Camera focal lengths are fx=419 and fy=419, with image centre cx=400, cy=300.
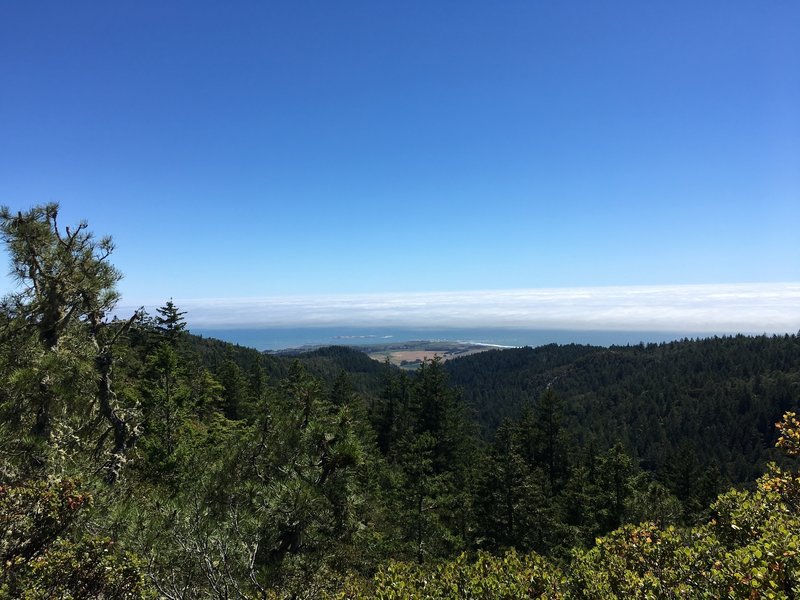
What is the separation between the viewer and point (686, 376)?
197750 mm

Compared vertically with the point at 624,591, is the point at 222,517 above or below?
below

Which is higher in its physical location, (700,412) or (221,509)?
(221,509)

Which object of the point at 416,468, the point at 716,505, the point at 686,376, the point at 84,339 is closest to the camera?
the point at 716,505

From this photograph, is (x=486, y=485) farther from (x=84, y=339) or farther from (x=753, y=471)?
(x=753, y=471)

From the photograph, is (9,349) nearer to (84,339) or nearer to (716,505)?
(84,339)

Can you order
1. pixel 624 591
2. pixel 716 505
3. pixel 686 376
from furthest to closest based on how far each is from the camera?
1. pixel 686 376
2. pixel 716 505
3. pixel 624 591

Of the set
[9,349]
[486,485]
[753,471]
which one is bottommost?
[753,471]

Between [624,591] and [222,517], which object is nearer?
[624,591]

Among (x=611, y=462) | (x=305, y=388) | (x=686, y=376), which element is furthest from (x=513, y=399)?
(x=305, y=388)

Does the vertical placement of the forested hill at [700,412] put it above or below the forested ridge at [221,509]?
below

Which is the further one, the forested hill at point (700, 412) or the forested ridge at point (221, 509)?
the forested hill at point (700, 412)

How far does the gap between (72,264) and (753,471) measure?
160400 mm

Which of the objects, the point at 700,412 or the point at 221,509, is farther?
the point at 700,412

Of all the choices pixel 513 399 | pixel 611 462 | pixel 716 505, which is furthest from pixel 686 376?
pixel 716 505
